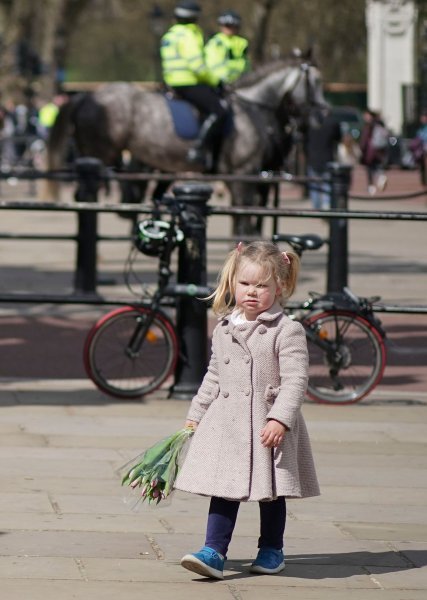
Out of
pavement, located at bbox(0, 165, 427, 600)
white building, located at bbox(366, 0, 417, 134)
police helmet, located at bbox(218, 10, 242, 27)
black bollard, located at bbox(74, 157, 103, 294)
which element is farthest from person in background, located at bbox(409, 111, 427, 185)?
pavement, located at bbox(0, 165, 427, 600)

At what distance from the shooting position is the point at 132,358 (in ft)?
31.0

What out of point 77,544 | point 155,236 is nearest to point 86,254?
point 155,236

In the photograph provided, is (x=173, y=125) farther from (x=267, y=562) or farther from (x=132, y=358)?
(x=267, y=562)

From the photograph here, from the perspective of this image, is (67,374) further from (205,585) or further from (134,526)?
(205,585)

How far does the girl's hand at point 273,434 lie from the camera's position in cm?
548

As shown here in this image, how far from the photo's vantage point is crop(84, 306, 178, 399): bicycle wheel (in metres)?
9.45

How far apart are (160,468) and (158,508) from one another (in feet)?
3.17

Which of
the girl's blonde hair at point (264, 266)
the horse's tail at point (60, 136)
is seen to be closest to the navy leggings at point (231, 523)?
the girl's blonde hair at point (264, 266)

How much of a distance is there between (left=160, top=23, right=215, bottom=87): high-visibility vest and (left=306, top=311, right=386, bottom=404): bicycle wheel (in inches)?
343

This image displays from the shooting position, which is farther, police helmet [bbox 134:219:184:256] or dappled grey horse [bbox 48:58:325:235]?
dappled grey horse [bbox 48:58:325:235]

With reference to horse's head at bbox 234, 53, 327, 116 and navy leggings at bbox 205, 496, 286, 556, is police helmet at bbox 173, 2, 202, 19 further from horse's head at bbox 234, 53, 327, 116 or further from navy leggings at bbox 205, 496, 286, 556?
navy leggings at bbox 205, 496, 286, 556

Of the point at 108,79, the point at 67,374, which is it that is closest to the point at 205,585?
the point at 67,374

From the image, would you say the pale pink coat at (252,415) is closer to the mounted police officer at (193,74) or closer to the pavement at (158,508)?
the pavement at (158,508)

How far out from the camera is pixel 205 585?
5.56 metres
